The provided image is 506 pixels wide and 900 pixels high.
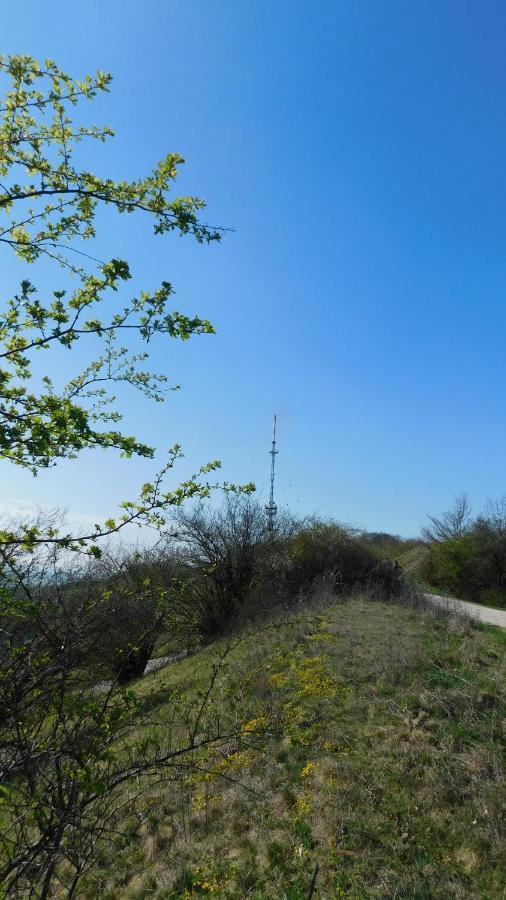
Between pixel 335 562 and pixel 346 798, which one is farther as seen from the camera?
pixel 335 562

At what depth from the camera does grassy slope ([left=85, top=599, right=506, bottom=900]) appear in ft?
13.7

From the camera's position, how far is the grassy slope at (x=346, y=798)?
4.19 m

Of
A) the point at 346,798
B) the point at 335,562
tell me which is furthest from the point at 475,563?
the point at 346,798

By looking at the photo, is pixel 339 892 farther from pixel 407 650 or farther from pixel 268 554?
pixel 268 554

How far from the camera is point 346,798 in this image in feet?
16.5

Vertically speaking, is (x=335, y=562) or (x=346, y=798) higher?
(x=335, y=562)

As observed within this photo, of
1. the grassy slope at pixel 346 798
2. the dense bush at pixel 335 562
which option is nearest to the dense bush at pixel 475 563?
the dense bush at pixel 335 562

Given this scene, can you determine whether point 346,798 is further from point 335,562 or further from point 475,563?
point 475,563

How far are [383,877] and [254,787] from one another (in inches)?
78.7

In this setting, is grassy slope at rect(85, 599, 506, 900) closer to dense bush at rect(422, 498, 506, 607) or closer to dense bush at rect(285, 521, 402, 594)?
dense bush at rect(285, 521, 402, 594)

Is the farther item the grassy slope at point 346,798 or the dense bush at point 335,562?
the dense bush at point 335,562

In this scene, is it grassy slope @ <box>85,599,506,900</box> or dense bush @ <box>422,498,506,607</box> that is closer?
grassy slope @ <box>85,599,506,900</box>

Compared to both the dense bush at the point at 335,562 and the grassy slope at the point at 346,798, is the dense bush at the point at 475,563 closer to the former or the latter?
the dense bush at the point at 335,562

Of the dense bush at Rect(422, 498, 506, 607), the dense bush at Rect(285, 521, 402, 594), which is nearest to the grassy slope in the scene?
the dense bush at Rect(285, 521, 402, 594)
